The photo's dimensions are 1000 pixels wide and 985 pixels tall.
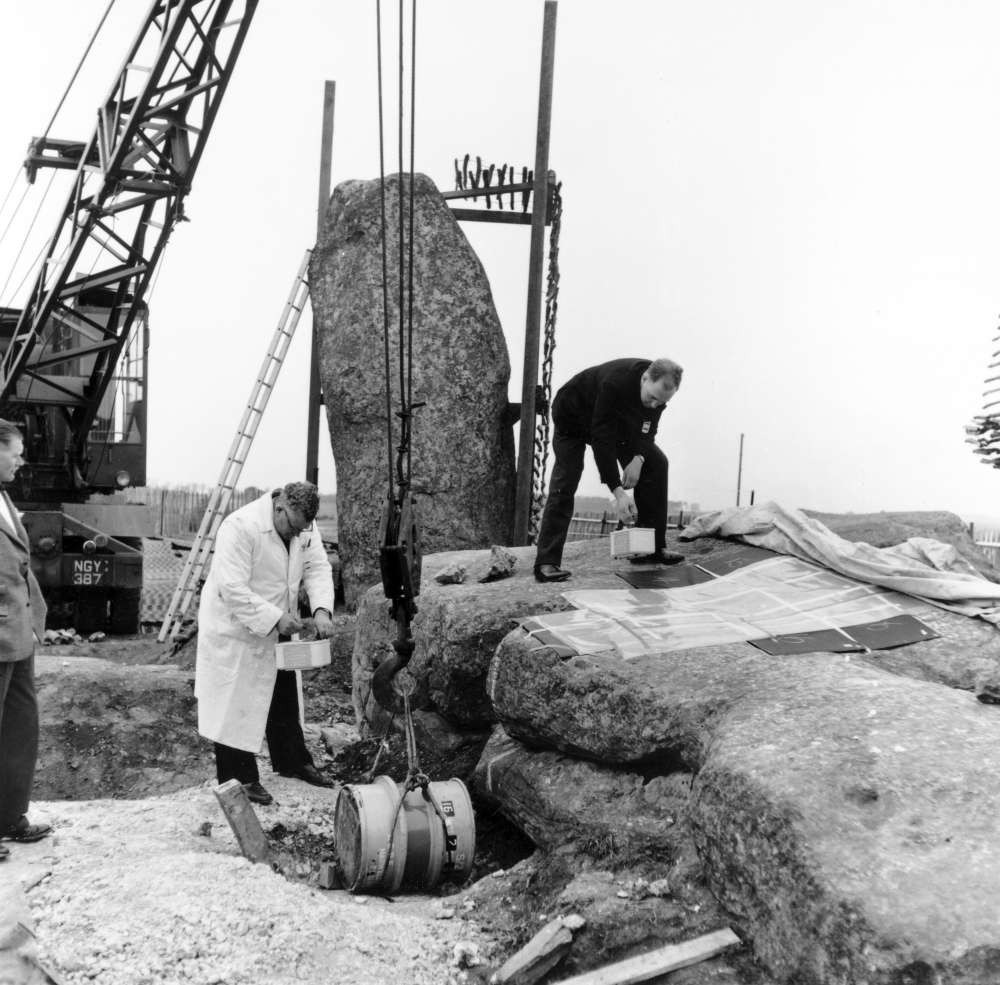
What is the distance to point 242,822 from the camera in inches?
170

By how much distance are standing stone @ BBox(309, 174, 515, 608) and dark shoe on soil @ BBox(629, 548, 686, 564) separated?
3164mm

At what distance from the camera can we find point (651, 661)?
444 cm

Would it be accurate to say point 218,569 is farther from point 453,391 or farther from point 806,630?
point 453,391

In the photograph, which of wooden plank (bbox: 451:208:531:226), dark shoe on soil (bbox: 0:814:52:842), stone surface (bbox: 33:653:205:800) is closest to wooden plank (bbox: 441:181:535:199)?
wooden plank (bbox: 451:208:531:226)

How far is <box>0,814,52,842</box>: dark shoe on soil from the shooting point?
4188mm

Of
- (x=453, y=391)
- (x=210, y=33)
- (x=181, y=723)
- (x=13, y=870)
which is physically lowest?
(x=181, y=723)

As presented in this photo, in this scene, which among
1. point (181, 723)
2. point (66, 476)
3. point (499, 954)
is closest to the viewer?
point (499, 954)

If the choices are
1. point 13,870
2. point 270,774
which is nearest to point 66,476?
point 270,774

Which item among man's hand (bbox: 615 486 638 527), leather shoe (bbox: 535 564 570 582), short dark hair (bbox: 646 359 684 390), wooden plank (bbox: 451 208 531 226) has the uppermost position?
wooden plank (bbox: 451 208 531 226)

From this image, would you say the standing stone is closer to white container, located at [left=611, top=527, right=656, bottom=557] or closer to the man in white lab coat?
white container, located at [left=611, top=527, right=656, bottom=557]

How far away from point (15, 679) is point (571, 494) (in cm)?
312

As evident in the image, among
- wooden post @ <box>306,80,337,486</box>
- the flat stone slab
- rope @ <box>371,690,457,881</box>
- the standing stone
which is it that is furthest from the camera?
wooden post @ <box>306,80,337,486</box>

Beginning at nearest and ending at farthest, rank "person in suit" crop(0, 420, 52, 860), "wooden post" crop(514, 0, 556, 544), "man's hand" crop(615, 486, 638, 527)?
"person in suit" crop(0, 420, 52, 860)
"man's hand" crop(615, 486, 638, 527)
"wooden post" crop(514, 0, 556, 544)

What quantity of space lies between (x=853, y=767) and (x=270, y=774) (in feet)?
11.2
